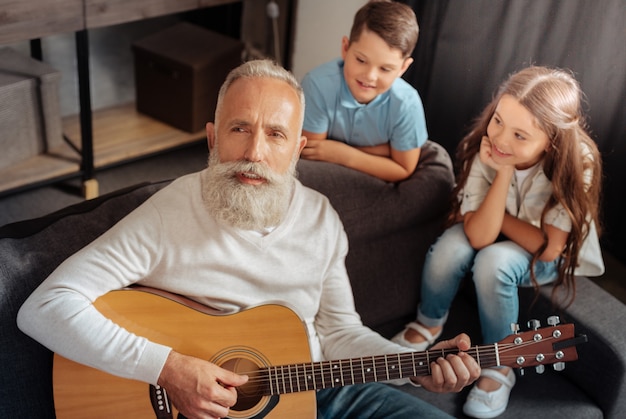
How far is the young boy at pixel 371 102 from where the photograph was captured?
176 centimetres

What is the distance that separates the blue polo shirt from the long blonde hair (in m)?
0.18

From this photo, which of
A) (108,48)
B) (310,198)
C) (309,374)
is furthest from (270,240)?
(108,48)

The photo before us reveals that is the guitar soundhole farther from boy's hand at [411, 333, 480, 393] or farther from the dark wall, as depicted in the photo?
the dark wall

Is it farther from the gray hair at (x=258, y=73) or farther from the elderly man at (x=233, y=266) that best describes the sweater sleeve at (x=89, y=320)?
the gray hair at (x=258, y=73)

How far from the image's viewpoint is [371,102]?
1.85 meters

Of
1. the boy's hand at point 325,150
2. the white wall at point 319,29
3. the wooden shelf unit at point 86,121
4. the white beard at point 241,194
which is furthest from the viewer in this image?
the white wall at point 319,29

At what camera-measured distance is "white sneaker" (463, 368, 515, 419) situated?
1.73m

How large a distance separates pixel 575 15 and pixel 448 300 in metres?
0.78

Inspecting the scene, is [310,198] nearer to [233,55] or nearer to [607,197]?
[607,197]

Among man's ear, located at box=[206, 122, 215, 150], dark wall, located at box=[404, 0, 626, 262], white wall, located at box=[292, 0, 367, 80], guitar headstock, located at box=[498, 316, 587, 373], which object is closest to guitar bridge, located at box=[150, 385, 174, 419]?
man's ear, located at box=[206, 122, 215, 150]

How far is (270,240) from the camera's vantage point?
1.50 m

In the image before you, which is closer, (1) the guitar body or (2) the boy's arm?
(1) the guitar body

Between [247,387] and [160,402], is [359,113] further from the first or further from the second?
[160,402]

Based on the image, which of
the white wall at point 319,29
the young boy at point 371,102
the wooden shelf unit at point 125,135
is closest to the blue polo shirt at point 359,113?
the young boy at point 371,102
